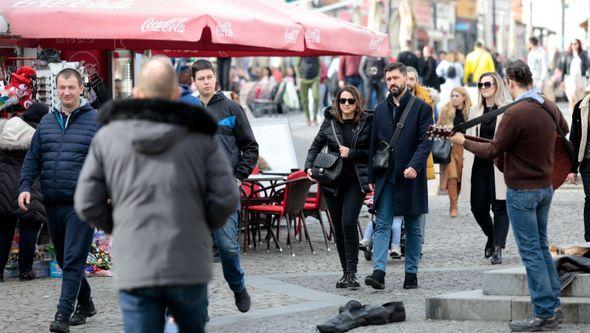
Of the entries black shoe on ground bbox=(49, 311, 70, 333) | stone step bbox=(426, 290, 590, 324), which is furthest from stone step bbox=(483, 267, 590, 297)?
black shoe on ground bbox=(49, 311, 70, 333)

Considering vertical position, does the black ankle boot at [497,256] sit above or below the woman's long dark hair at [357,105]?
below

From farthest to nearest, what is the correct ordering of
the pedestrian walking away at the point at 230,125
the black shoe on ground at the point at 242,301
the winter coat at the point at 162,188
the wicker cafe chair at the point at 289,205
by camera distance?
the wicker cafe chair at the point at 289,205
the pedestrian walking away at the point at 230,125
the black shoe on ground at the point at 242,301
the winter coat at the point at 162,188

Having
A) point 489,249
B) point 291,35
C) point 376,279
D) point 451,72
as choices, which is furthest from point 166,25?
point 451,72

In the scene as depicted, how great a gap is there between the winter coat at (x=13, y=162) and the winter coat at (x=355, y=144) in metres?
2.43

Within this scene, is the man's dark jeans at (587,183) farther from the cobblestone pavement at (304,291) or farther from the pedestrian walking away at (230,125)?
the pedestrian walking away at (230,125)

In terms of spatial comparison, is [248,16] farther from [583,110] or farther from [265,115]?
[265,115]

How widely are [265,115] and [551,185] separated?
3132 centimetres

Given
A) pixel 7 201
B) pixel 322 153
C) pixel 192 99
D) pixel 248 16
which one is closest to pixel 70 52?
pixel 248 16

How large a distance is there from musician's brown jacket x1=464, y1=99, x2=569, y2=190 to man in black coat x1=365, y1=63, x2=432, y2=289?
2316 millimetres

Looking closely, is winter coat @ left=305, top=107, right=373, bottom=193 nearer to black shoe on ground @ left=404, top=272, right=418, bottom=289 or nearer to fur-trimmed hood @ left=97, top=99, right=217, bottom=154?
black shoe on ground @ left=404, top=272, right=418, bottom=289

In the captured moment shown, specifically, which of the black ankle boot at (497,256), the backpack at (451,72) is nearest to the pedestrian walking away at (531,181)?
the black ankle boot at (497,256)

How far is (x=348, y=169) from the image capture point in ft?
37.5

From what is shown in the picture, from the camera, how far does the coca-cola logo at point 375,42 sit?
16719mm

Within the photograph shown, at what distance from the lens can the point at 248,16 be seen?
1416cm
